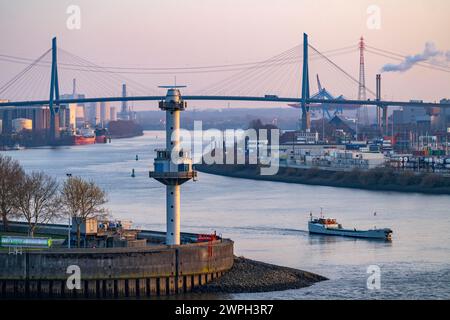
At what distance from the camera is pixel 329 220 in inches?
702

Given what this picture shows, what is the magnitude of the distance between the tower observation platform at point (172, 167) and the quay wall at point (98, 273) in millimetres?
458

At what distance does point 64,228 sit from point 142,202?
609 centimetres

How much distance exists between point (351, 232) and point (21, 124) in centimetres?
4500

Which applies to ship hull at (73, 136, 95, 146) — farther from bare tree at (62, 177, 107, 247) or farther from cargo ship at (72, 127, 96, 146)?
bare tree at (62, 177, 107, 247)

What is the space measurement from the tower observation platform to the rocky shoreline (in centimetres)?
66

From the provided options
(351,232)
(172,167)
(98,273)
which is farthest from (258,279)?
(351,232)

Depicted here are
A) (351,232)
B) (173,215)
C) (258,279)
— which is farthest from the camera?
(351,232)

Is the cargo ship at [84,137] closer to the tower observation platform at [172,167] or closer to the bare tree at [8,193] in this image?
the bare tree at [8,193]

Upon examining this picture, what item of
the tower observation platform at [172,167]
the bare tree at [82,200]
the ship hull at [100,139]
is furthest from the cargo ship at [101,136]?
the tower observation platform at [172,167]

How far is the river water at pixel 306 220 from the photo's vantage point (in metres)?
13.1

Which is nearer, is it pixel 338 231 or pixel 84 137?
pixel 338 231

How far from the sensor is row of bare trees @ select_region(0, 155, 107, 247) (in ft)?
48.4

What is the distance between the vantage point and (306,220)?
62.4 ft

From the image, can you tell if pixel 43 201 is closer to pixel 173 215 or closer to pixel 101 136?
Result: pixel 173 215
